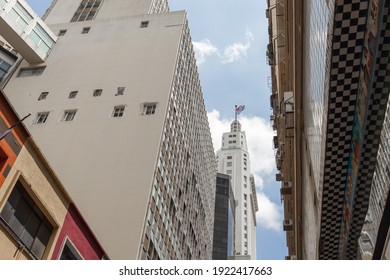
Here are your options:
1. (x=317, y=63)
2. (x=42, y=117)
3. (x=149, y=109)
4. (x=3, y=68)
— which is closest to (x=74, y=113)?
(x=42, y=117)

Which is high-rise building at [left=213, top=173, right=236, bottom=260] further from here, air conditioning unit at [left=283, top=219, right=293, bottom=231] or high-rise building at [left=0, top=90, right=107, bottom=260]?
high-rise building at [left=0, top=90, right=107, bottom=260]

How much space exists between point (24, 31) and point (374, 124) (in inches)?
1598

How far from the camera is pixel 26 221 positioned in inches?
613

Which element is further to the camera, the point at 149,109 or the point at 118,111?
the point at 118,111

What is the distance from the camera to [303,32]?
22922 mm

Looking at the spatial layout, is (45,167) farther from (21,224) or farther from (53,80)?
(53,80)

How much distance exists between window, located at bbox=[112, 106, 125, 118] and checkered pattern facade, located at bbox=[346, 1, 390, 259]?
24.7m

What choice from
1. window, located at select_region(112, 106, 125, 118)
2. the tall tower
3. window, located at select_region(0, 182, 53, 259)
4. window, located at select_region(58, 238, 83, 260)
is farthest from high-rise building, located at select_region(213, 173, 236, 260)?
window, located at select_region(0, 182, 53, 259)

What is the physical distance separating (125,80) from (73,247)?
25151 millimetres

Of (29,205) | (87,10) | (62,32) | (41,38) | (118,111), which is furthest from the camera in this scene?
(87,10)

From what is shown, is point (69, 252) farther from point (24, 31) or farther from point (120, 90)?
point (24, 31)

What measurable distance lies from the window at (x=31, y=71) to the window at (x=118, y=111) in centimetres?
1219

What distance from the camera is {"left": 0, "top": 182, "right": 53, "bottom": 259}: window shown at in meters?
14.8
